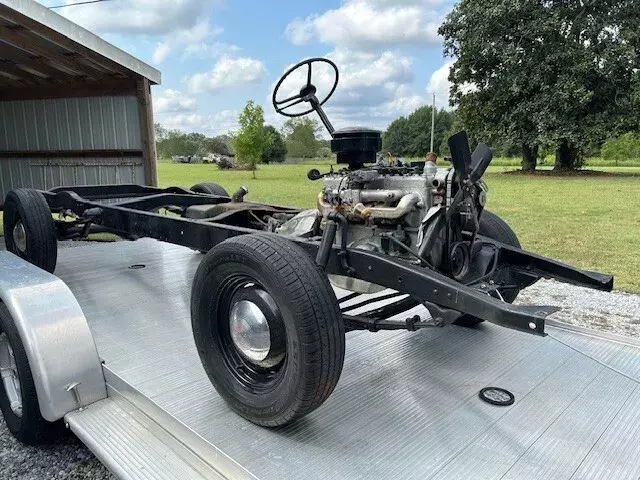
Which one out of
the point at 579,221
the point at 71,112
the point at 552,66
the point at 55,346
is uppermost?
the point at 552,66

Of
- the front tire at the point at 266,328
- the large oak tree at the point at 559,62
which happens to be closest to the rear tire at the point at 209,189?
the front tire at the point at 266,328

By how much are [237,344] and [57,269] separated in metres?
2.89

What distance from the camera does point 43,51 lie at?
661cm

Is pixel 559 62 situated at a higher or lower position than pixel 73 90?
higher

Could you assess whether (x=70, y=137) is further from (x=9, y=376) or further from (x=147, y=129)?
(x=9, y=376)

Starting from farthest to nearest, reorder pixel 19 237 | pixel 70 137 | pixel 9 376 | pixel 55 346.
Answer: pixel 70 137, pixel 19 237, pixel 9 376, pixel 55 346

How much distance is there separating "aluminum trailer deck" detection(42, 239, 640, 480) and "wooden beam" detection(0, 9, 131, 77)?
3.95m

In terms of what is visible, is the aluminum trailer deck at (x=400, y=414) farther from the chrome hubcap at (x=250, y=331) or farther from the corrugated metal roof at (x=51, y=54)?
the corrugated metal roof at (x=51, y=54)

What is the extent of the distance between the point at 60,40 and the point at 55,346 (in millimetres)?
5020

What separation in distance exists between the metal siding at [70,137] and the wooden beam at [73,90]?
81mm

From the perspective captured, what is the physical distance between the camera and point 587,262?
681 cm

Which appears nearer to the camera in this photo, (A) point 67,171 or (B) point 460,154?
(B) point 460,154

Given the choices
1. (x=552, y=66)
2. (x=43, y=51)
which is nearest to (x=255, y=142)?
(x=552, y=66)

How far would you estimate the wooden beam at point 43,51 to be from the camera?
6.09 metres
